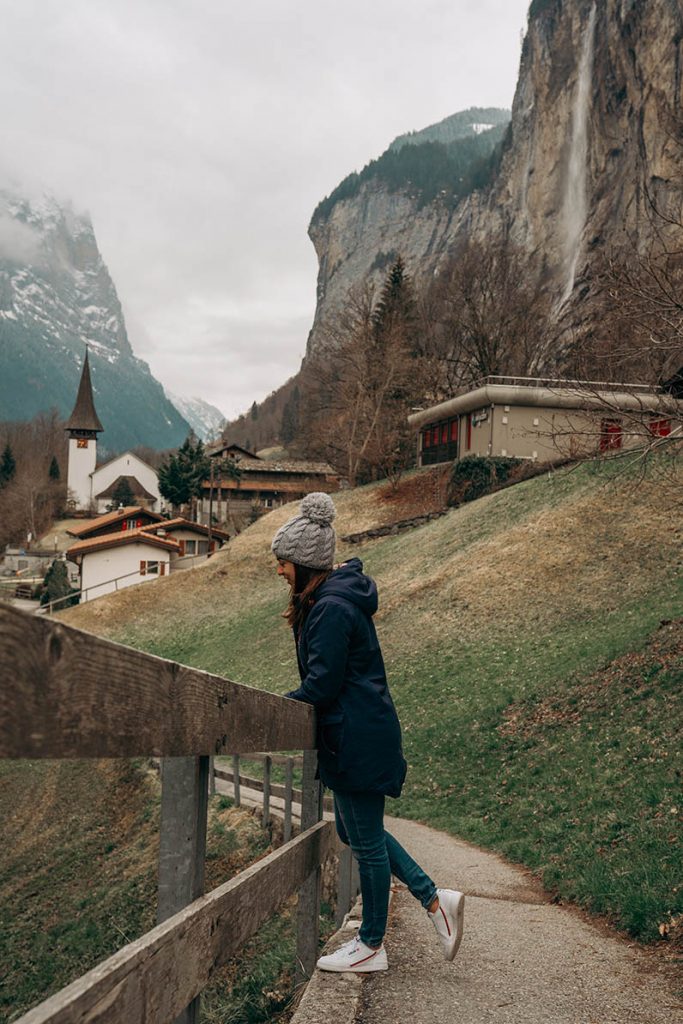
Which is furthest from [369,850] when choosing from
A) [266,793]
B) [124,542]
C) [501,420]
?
[124,542]

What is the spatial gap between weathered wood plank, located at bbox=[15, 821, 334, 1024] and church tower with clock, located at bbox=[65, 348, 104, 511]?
13592 centimetres

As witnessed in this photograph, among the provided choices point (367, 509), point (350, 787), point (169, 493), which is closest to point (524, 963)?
point (350, 787)

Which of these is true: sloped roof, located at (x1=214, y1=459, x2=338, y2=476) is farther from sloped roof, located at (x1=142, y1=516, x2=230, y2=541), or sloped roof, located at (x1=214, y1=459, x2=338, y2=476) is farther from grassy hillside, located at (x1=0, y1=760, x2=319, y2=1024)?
grassy hillside, located at (x1=0, y1=760, x2=319, y2=1024)

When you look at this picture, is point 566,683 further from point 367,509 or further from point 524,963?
point 367,509

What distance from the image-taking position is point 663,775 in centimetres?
969

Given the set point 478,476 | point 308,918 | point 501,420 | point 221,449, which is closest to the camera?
point 308,918

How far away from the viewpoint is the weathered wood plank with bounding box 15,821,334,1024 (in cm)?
170

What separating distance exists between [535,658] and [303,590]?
50.8 ft

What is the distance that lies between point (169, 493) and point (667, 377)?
7611cm

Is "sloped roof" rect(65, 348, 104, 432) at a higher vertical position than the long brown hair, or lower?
higher

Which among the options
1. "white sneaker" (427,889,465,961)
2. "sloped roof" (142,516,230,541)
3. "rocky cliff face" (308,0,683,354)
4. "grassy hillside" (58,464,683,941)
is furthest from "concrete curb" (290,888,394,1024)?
"rocky cliff face" (308,0,683,354)

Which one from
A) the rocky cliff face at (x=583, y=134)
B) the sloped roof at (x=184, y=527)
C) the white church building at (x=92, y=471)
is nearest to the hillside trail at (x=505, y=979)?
the sloped roof at (x=184, y=527)

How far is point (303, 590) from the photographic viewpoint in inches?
167

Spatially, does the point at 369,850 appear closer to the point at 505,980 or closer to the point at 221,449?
the point at 505,980
